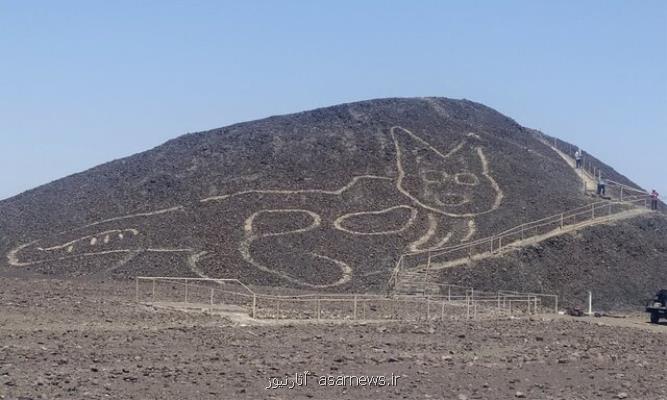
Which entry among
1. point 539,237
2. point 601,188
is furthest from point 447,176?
point 601,188

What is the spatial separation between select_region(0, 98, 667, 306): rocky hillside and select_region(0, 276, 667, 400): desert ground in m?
16.1

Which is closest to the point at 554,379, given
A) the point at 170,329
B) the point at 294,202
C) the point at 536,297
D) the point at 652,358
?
the point at 652,358

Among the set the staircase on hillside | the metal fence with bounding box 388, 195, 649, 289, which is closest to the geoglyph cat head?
the metal fence with bounding box 388, 195, 649, 289

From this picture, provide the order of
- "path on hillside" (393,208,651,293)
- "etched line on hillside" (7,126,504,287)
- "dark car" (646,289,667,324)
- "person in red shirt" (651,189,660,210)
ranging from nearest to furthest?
1. "dark car" (646,289,667,324)
2. "path on hillside" (393,208,651,293)
3. "etched line on hillside" (7,126,504,287)
4. "person in red shirt" (651,189,660,210)

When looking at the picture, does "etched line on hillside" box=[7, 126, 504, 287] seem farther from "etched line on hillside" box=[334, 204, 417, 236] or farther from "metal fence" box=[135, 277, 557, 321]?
"metal fence" box=[135, 277, 557, 321]

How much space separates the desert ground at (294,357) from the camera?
1878 cm

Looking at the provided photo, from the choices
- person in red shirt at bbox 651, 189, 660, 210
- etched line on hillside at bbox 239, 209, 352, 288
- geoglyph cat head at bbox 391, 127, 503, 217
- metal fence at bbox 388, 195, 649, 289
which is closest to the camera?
etched line on hillside at bbox 239, 209, 352, 288

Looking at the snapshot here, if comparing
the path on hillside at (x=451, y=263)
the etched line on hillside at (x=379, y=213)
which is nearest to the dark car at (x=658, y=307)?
the path on hillside at (x=451, y=263)

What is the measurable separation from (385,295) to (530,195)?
15.6 meters

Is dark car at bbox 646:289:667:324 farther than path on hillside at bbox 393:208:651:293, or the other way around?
path on hillside at bbox 393:208:651:293

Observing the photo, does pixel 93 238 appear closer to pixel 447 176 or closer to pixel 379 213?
pixel 379 213

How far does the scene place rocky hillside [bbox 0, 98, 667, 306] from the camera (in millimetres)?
50906

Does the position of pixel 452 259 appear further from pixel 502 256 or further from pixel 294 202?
pixel 294 202

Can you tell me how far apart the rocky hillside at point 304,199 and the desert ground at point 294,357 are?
1607 cm
